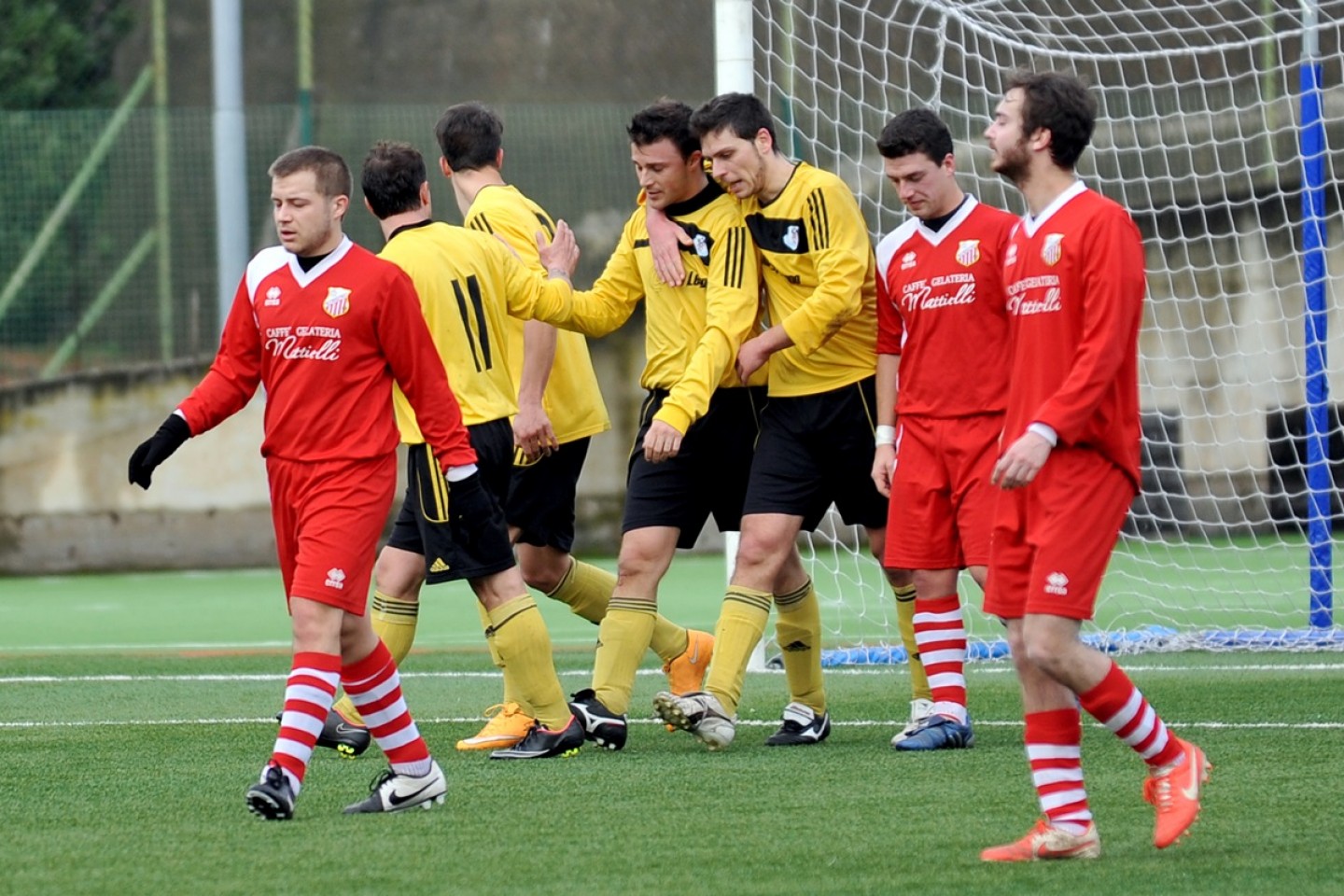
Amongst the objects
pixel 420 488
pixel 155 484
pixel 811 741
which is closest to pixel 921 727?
pixel 811 741

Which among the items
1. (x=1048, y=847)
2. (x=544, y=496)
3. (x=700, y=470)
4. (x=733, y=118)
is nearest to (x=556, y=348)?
(x=544, y=496)

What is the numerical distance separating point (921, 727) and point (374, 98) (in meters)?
12.0

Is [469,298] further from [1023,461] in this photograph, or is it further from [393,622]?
[1023,461]

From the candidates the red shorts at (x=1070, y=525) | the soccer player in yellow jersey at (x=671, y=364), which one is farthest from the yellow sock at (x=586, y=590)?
the red shorts at (x=1070, y=525)

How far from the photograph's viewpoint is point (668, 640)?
7465 mm

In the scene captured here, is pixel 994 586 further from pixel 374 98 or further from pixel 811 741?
pixel 374 98

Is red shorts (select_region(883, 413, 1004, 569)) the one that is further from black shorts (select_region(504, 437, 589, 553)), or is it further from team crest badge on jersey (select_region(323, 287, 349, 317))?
team crest badge on jersey (select_region(323, 287, 349, 317))

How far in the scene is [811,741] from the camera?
22.6 feet

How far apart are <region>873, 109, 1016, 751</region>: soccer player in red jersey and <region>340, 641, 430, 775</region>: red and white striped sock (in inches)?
70.7

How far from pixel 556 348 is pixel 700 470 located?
0.75 metres

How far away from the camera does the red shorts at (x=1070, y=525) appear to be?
4.61 meters

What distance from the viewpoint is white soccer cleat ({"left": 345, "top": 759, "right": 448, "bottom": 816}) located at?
5.43 metres

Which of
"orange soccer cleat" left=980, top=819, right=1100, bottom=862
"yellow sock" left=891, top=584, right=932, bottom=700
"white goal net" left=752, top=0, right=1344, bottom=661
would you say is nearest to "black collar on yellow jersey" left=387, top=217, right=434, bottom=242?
"yellow sock" left=891, top=584, right=932, bottom=700

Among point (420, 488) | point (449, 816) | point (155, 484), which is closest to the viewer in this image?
point (449, 816)
